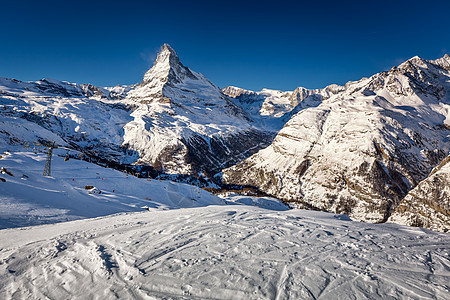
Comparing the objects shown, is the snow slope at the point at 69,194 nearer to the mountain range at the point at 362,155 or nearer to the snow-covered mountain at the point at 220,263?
the snow-covered mountain at the point at 220,263

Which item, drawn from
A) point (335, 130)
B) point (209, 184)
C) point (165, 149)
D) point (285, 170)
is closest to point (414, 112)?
point (335, 130)

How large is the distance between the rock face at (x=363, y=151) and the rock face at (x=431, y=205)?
845 inches

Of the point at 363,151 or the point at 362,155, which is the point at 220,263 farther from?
the point at 363,151

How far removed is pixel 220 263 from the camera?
8789mm

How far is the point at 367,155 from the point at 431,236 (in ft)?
319

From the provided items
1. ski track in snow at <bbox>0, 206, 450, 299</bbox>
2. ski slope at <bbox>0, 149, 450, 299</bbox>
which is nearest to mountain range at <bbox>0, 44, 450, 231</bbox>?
ski slope at <bbox>0, 149, 450, 299</bbox>

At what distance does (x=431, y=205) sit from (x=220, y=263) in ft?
230

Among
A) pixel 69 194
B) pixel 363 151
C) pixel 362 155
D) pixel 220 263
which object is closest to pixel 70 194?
pixel 69 194

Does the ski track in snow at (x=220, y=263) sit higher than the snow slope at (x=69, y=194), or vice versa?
the ski track in snow at (x=220, y=263)

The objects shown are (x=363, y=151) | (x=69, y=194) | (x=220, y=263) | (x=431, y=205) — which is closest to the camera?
(x=220, y=263)

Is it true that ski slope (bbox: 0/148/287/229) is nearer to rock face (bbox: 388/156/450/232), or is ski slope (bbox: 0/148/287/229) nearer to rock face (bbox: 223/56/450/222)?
rock face (bbox: 388/156/450/232)

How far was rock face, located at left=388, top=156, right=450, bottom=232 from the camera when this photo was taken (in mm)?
51281

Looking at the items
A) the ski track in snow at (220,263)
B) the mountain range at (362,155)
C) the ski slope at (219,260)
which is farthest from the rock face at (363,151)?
the ski track in snow at (220,263)

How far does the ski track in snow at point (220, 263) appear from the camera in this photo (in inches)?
278
